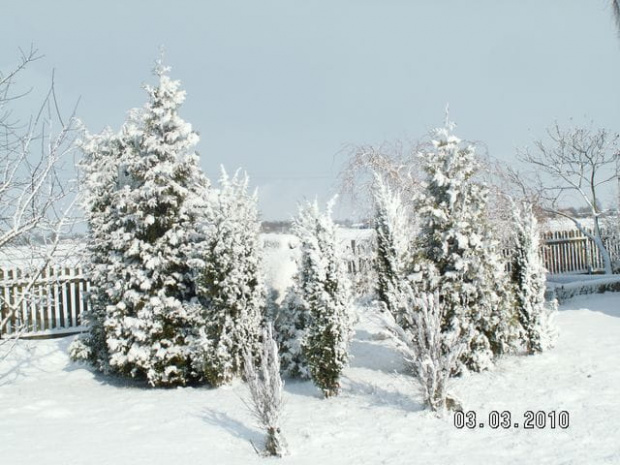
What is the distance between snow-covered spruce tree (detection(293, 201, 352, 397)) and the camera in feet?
23.4

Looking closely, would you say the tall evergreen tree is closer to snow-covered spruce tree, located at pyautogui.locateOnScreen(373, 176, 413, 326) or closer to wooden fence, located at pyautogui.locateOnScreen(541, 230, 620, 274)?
snow-covered spruce tree, located at pyautogui.locateOnScreen(373, 176, 413, 326)

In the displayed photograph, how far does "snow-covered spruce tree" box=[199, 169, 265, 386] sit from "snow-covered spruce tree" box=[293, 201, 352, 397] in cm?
87

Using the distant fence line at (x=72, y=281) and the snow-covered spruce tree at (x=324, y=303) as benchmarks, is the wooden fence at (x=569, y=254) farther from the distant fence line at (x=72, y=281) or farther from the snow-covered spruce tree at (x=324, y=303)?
the snow-covered spruce tree at (x=324, y=303)

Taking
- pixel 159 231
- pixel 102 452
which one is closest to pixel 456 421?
pixel 102 452

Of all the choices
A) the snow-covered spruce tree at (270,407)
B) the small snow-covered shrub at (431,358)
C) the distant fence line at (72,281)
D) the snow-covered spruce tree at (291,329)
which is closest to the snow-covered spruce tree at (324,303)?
the snow-covered spruce tree at (291,329)

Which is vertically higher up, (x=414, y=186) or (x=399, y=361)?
(x=414, y=186)

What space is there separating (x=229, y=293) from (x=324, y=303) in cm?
147

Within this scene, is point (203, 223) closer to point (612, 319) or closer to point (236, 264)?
point (236, 264)

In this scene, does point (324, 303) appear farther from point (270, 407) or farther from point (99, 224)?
point (99, 224)

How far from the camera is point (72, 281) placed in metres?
12.1

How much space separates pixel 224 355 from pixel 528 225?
4.75m

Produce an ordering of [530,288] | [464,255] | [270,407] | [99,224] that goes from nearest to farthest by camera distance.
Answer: [270,407] → [464,255] → [530,288] → [99,224]

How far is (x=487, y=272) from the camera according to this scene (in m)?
7.55

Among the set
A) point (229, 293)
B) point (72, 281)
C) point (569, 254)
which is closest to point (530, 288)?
point (229, 293)
